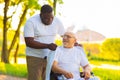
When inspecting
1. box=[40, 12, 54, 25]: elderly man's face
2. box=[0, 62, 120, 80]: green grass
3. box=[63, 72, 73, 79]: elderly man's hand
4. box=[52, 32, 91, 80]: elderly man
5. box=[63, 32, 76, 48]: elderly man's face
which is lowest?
box=[0, 62, 120, 80]: green grass

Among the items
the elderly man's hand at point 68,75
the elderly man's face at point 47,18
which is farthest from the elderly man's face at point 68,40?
the elderly man's hand at point 68,75

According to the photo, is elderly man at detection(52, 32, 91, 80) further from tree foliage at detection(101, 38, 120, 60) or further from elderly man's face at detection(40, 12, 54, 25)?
tree foliage at detection(101, 38, 120, 60)

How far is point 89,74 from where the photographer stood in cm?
653

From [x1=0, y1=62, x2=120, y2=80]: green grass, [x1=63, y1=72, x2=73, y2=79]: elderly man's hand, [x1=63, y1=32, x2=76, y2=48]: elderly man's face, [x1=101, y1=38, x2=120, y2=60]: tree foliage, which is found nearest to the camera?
[x1=63, y1=72, x2=73, y2=79]: elderly man's hand

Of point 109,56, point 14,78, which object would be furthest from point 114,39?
point 14,78

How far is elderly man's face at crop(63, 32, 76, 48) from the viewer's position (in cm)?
640

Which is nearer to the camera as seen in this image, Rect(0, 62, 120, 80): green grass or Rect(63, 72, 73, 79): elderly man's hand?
Rect(63, 72, 73, 79): elderly man's hand

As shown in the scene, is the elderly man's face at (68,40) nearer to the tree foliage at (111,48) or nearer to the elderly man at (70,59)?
the elderly man at (70,59)

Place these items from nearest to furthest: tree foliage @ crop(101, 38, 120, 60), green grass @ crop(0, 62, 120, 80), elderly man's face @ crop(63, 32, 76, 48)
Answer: elderly man's face @ crop(63, 32, 76, 48)
green grass @ crop(0, 62, 120, 80)
tree foliage @ crop(101, 38, 120, 60)

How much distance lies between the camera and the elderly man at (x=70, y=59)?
6410 millimetres

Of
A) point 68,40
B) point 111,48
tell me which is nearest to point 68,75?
point 68,40

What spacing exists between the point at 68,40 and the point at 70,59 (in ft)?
1.03

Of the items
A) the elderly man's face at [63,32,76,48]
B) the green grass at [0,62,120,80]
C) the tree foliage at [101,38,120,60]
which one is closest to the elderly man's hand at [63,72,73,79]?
the elderly man's face at [63,32,76,48]

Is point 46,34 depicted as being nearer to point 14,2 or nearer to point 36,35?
point 36,35
